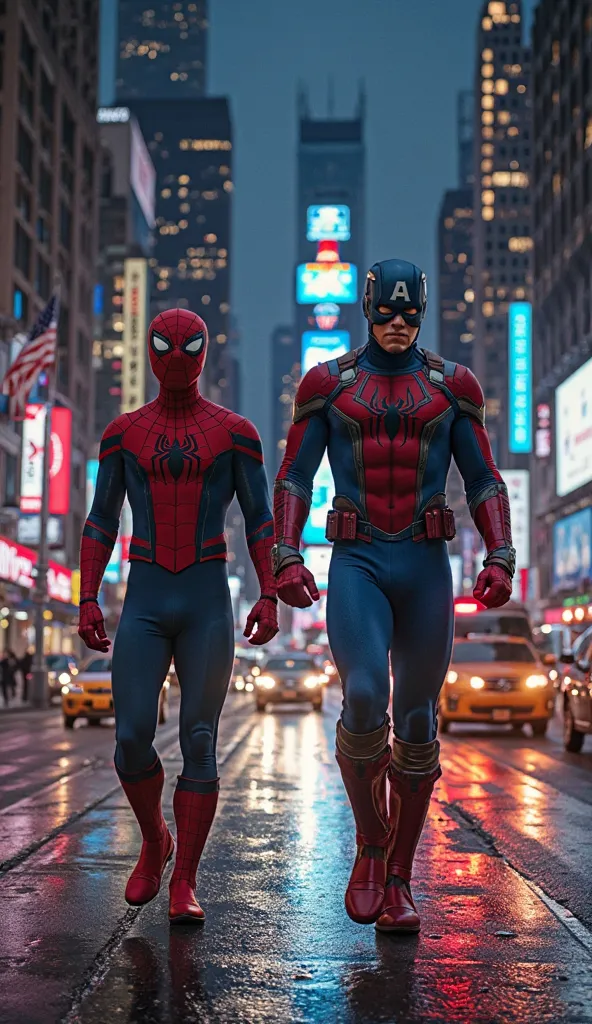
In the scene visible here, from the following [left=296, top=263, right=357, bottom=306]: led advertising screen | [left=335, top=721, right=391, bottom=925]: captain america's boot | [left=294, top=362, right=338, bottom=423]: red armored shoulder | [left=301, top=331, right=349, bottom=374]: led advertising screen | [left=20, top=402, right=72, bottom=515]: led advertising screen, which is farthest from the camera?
[left=296, top=263, right=357, bottom=306]: led advertising screen

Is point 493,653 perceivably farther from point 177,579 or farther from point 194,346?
point 177,579

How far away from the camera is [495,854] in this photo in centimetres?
797

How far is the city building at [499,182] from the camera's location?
544 ft

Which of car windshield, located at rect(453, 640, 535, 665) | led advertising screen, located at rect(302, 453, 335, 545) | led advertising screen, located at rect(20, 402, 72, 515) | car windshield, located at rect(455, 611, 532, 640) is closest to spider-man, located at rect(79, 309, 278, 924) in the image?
car windshield, located at rect(453, 640, 535, 665)

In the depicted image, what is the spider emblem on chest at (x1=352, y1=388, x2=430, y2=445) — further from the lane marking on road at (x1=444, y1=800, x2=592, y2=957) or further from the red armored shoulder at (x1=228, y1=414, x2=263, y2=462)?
the lane marking on road at (x1=444, y1=800, x2=592, y2=957)

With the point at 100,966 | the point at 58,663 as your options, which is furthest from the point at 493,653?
the point at 58,663

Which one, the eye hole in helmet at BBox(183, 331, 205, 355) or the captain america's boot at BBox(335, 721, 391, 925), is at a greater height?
the eye hole in helmet at BBox(183, 331, 205, 355)

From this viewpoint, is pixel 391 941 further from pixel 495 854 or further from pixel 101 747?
pixel 101 747

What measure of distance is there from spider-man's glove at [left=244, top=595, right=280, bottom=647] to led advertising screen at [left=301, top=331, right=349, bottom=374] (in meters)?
118

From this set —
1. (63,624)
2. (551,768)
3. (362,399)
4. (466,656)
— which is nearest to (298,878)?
(362,399)

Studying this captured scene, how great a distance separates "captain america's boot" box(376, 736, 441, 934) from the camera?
5.30m

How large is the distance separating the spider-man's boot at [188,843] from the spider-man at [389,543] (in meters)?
0.60

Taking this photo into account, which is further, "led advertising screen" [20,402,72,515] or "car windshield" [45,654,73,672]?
"led advertising screen" [20,402,72,515]

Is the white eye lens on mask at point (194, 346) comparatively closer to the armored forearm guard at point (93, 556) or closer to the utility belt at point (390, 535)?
the armored forearm guard at point (93, 556)
